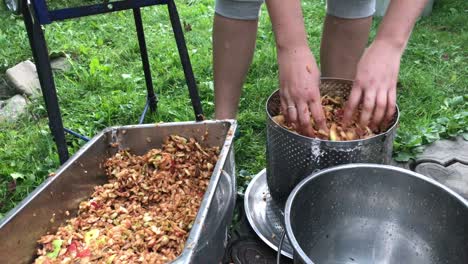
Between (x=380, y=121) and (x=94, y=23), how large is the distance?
8.64 feet

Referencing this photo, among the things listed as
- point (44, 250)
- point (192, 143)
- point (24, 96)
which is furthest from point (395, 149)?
point (24, 96)

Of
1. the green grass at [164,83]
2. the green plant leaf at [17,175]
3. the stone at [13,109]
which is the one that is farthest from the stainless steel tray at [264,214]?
the stone at [13,109]

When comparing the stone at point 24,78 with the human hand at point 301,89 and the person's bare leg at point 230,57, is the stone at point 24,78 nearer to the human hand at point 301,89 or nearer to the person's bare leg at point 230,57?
the person's bare leg at point 230,57

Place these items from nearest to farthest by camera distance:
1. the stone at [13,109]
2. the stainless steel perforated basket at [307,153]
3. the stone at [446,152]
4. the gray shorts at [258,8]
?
1. the stainless steel perforated basket at [307,153]
2. the gray shorts at [258,8]
3. the stone at [446,152]
4. the stone at [13,109]

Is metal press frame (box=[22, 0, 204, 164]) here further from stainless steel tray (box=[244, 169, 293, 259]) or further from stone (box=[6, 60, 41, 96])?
stone (box=[6, 60, 41, 96])

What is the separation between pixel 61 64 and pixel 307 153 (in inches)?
78.3

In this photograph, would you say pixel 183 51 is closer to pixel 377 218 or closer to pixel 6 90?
pixel 377 218

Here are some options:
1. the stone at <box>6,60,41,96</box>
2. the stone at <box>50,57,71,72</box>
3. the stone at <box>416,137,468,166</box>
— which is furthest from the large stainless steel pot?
the stone at <box>50,57,71,72</box>

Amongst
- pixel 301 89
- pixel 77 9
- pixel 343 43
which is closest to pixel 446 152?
pixel 343 43

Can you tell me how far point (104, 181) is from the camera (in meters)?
1.51

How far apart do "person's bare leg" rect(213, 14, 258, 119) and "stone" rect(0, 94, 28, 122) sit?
1143 mm

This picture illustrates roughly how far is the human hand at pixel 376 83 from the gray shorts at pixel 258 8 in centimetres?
52

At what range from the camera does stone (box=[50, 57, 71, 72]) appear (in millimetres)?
2666

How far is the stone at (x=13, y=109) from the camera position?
223 cm
